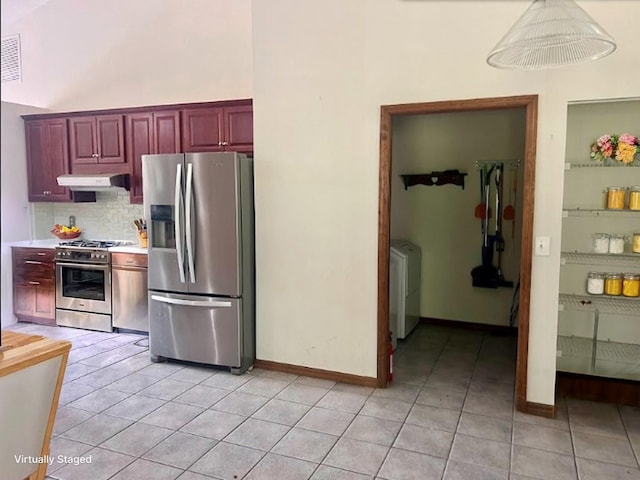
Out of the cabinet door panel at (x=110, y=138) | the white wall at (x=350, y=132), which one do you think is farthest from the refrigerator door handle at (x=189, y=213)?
the cabinet door panel at (x=110, y=138)

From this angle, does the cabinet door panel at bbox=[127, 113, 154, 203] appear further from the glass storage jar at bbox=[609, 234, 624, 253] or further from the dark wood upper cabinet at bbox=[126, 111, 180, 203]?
the glass storage jar at bbox=[609, 234, 624, 253]

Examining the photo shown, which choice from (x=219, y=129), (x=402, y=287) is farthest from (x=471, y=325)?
(x=219, y=129)

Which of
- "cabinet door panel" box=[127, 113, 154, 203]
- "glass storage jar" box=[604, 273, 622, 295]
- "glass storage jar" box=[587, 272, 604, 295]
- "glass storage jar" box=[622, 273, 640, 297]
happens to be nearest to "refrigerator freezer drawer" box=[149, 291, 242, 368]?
"cabinet door panel" box=[127, 113, 154, 203]

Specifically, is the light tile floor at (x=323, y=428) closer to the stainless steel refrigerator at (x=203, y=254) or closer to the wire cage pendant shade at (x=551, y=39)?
the stainless steel refrigerator at (x=203, y=254)

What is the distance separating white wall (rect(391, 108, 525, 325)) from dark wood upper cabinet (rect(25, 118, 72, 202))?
3.81 m

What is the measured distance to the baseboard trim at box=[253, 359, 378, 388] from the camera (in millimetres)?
3592

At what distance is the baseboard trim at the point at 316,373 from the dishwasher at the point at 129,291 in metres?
1.53

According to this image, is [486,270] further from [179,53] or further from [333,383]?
[179,53]

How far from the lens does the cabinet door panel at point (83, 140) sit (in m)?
5.24

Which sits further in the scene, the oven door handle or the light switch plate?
the oven door handle

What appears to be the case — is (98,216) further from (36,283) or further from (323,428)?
(323,428)

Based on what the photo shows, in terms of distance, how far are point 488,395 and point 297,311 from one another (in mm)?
1583

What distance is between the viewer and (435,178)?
5.03m

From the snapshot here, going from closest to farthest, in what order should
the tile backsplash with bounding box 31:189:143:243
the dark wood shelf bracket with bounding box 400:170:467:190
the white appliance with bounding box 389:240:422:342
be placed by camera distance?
the white appliance with bounding box 389:240:422:342 < the dark wood shelf bracket with bounding box 400:170:467:190 < the tile backsplash with bounding box 31:189:143:243
